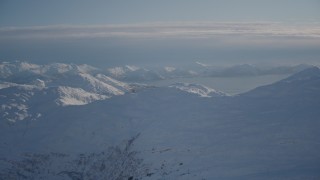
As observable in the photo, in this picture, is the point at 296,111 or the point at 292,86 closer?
the point at 296,111

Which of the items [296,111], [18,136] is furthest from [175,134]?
[18,136]

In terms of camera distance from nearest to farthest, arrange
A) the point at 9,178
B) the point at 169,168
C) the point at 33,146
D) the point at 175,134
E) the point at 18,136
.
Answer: the point at 169,168
the point at 9,178
the point at 175,134
the point at 33,146
the point at 18,136

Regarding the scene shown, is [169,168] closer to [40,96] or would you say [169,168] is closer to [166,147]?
[166,147]

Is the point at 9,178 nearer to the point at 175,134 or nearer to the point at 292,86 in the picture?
the point at 175,134

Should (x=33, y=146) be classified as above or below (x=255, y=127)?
below

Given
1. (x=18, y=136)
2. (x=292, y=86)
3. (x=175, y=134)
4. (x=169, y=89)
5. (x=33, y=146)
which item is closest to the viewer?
(x=175, y=134)

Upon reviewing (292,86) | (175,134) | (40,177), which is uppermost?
(292,86)
